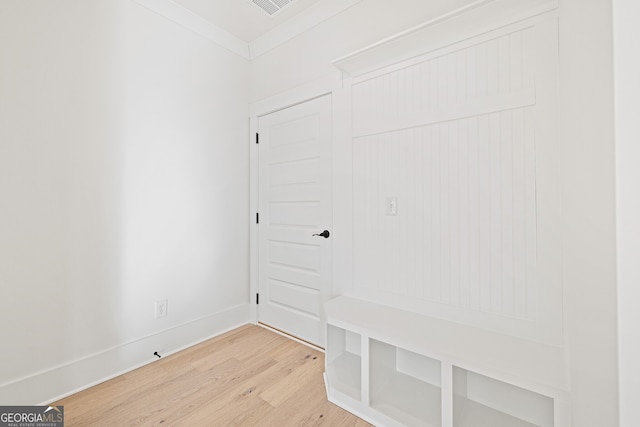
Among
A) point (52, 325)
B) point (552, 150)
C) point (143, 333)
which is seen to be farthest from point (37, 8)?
point (552, 150)

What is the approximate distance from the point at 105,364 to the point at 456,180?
2.54 m

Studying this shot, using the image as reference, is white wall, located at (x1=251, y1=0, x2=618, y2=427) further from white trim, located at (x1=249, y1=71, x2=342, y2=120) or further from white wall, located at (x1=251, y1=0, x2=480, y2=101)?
white trim, located at (x1=249, y1=71, x2=342, y2=120)

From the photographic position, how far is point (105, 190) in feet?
5.96

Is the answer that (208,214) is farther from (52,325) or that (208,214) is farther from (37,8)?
(37,8)

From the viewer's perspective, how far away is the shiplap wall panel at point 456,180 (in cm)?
133

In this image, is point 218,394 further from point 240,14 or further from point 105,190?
point 240,14

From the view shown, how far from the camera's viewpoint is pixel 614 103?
77 centimetres

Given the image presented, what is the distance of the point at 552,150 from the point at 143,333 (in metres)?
2.78

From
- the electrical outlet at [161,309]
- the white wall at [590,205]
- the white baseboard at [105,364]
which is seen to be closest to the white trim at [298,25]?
the white wall at [590,205]

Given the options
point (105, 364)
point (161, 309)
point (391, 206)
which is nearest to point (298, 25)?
point (391, 206)

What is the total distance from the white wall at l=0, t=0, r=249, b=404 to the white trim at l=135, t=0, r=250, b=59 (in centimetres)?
6

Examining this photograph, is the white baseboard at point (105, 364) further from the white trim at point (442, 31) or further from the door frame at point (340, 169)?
the white trim at point (442, 31)

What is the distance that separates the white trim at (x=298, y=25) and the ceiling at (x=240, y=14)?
3 cm

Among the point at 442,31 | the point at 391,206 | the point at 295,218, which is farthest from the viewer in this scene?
the point at 295,218
